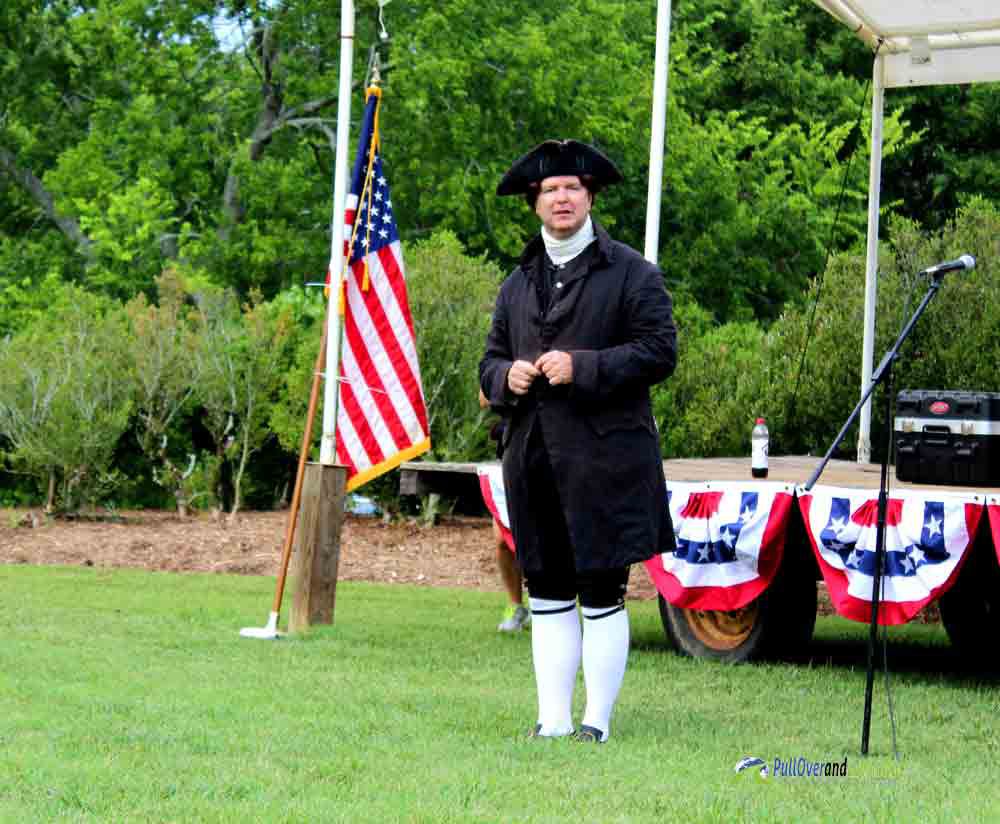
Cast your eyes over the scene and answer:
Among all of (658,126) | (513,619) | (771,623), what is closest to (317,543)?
(513,619)

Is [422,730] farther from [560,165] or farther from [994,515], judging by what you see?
[994,515]

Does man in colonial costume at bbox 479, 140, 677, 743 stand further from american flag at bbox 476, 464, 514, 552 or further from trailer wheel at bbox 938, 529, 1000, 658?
trailer wheel at bbox 938, 529, 1000, 658

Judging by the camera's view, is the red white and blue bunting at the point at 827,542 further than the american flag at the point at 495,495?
No

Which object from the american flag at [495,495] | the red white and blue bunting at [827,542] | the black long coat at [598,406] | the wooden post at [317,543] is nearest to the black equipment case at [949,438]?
the red white and blue bunting at [827,542]

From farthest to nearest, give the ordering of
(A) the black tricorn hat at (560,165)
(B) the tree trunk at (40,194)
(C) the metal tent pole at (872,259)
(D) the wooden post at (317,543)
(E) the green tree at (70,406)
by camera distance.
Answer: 1. (B) the tree trunk at (40,194)
2. (E) the green tree at (70,406)
3. (C) the metal tent pole at (872,259)
4. (D) the wooden post at (317,543)
5. (A) the black tricorn hat at (560,165)

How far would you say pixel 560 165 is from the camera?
21.9ft

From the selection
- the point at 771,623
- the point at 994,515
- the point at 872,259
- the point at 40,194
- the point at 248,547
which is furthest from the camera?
the point at 40,194

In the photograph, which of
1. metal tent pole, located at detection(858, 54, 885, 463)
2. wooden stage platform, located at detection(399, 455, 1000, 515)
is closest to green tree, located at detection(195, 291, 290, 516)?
wooden stage platform, located at detection(399, 455, 1000, 515)

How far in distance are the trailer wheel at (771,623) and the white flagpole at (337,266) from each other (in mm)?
2267

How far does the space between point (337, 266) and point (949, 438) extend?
136 inches

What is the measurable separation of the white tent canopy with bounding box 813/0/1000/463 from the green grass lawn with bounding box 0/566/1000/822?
9.20ft

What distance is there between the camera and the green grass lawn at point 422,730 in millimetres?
5371

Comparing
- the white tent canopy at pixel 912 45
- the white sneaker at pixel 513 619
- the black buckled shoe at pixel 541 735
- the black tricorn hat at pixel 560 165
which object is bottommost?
the white sneaker at pixel 513 619

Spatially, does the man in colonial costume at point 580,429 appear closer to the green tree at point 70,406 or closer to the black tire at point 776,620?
the black tire at point 776,620
